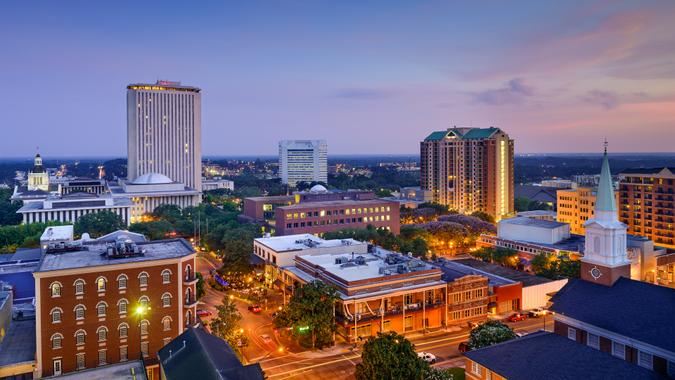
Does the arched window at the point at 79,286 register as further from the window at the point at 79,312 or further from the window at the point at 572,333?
the window at the point at 572,333

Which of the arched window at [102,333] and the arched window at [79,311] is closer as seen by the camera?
the arched window at [79,311]

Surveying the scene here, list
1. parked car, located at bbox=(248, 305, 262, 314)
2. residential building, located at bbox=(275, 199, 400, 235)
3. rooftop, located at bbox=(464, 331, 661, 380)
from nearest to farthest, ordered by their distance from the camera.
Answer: rooftop, located at bbox=(464, 331, 661, 380) < parked car, located at bbox=(248, 305, 262, 314) < residential building, located at bbox=(275, 199, 400, 235)

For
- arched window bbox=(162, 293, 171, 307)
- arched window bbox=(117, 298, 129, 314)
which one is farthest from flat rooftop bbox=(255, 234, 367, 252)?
arched window bbox=(117, 298, 129, 314)

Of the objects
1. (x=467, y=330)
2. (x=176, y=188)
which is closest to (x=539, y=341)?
(x=467, y=330)

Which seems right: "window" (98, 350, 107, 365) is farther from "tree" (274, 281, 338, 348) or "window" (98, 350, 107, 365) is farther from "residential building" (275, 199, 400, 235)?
"residential building" (275, 199, 400, 235)

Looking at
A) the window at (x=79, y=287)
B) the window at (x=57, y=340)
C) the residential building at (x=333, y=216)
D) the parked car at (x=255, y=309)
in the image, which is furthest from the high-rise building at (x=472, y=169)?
the window at (x=57, y=340)

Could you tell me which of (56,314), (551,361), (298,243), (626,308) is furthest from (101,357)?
(626,308)
